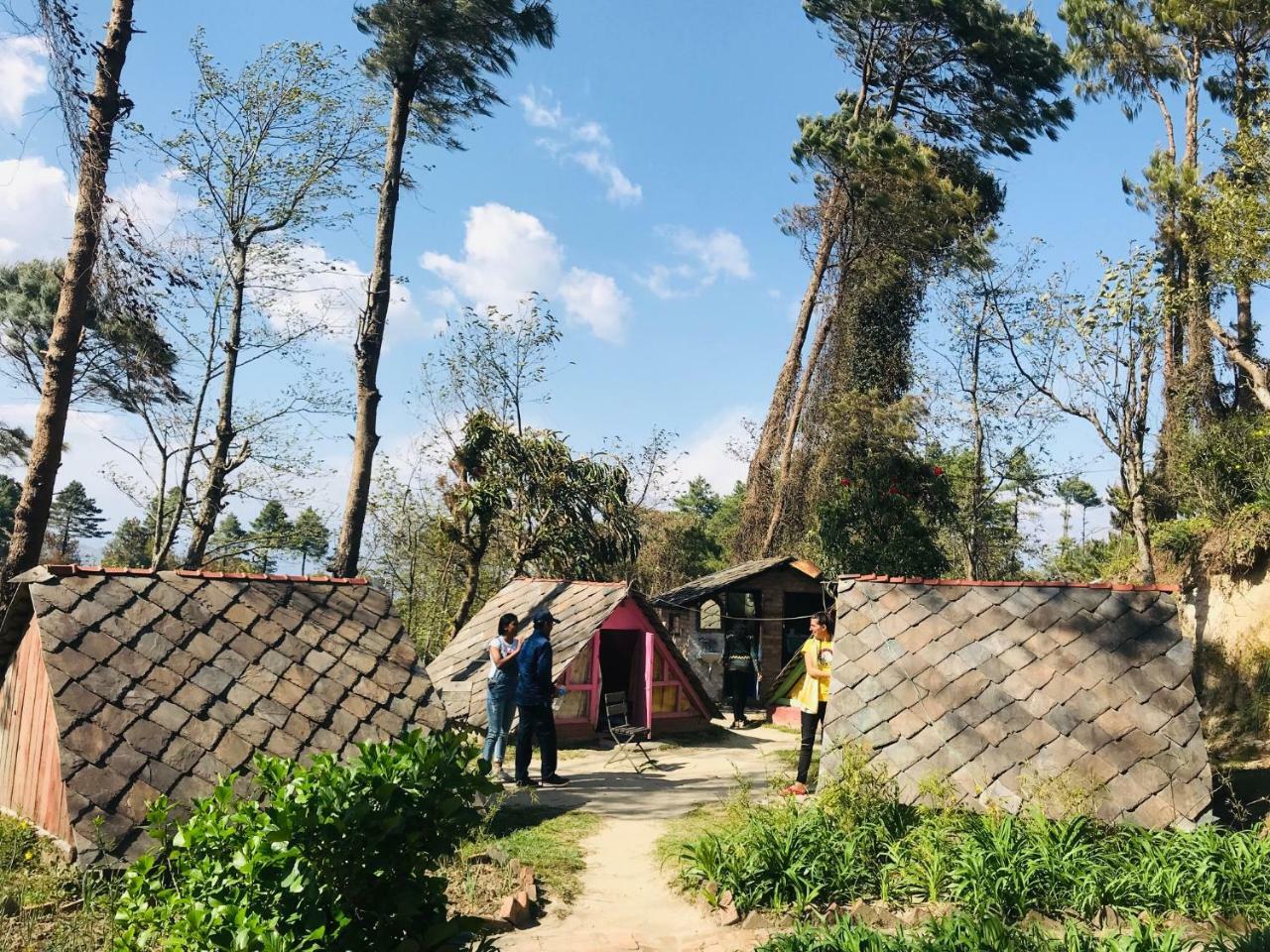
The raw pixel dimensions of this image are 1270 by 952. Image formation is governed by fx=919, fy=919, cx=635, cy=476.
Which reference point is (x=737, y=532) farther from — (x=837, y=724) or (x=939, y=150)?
(x=837, y=724)

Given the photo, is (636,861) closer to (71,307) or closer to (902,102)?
(71,307)

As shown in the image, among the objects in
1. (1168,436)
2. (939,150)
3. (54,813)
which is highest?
(939,150)

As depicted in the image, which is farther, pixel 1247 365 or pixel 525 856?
pixel 1247 365

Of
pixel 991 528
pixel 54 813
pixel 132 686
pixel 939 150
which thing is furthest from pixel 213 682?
pixel 991 528

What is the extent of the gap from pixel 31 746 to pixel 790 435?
58.4 feet

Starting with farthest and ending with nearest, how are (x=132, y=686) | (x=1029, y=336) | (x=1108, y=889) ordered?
(x=1029, y=336) < (x=132, y=686) < (x=1108, y=889)

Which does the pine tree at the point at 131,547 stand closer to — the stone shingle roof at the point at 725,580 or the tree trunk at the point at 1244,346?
the stone shingle roof at the point at 725,580

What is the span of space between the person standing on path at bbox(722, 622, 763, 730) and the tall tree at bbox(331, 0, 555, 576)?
6404mm

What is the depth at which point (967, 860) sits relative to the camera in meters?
→ 5.84

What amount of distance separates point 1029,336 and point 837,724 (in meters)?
12.8

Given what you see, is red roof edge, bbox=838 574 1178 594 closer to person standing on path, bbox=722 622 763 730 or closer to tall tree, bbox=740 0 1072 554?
person standing on path, bbox=722 622 763 730

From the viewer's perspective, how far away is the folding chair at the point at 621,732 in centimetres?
1102

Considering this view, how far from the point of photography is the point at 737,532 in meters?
22.7

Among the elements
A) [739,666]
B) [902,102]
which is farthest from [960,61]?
[739,666]
